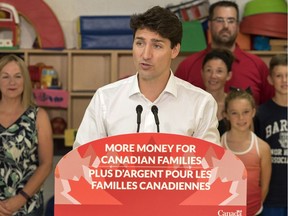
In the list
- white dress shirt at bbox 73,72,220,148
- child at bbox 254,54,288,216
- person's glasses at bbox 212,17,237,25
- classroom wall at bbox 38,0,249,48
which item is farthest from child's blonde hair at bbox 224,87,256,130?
classroom wall at bbox 38,0,249,48

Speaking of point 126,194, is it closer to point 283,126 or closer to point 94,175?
point 94,175

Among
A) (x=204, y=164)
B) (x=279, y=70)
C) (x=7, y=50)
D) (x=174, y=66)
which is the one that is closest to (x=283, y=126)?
(x=279, y=70)

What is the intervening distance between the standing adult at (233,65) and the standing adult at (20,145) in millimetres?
923

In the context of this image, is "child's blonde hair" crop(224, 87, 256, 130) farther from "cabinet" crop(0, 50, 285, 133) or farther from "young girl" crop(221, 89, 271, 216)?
"cabinet" crop(0, 50, 285, 133)

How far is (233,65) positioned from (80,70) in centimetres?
131

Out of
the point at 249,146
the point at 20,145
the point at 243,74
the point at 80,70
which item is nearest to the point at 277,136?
the point at 249,146

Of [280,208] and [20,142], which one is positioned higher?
[20,142]

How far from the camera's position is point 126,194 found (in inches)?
55.5

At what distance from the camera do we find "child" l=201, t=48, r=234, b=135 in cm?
284

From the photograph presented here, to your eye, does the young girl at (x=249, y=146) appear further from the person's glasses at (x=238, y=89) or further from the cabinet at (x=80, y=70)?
the cabinet at (x=80, y=70)

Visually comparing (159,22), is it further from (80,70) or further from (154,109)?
(80,70)

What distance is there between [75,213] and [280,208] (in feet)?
5.92

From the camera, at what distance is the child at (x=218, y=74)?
9.32ft

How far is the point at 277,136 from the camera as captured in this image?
291 cm
